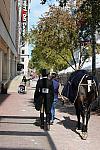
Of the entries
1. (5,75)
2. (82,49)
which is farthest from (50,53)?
(5,75)

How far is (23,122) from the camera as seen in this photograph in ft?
51.1

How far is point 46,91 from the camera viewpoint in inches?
555

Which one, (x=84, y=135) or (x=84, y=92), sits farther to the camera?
(x=84, y=92)

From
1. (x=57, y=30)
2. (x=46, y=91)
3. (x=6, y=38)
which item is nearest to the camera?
(x=46, y=91)

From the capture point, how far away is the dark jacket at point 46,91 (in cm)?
1412

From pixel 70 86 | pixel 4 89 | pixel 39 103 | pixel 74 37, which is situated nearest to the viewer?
pixel 70 86

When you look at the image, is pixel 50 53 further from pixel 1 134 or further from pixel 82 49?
pixel 1 134

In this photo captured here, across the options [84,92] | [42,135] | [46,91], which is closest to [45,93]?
[46,91]

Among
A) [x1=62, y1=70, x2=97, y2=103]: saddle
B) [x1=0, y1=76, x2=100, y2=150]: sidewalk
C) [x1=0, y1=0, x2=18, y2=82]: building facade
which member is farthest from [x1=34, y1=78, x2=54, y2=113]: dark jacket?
[x1=0, y1=0, x2=18, y2=82]: building facade

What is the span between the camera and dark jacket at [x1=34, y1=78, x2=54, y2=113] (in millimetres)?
14125

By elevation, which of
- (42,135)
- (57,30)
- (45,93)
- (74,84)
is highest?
(57,30)

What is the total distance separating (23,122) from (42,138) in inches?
146

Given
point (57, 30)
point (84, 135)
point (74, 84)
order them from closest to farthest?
point (84, 135), point (74, 84), point (57, 30)

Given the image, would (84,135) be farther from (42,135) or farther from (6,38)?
(6,38)
